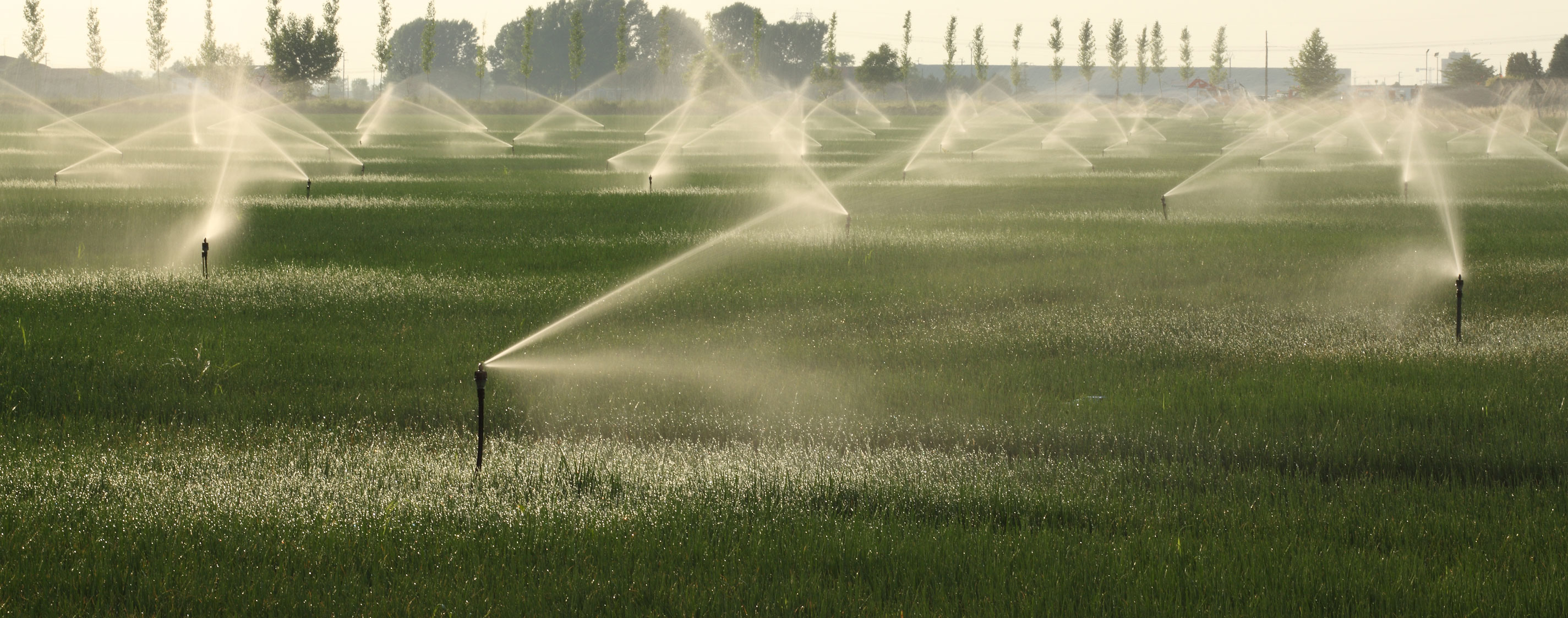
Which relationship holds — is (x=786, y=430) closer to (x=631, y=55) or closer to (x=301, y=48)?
(x=301, y=48)

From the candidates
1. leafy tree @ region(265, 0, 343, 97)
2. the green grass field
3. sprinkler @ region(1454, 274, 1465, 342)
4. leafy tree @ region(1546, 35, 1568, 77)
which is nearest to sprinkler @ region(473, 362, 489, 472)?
the green grass field

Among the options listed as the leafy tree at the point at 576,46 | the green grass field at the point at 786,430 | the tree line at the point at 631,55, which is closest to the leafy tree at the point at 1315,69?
the tree line at the point at 631,55

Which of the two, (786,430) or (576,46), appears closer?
(786,430)

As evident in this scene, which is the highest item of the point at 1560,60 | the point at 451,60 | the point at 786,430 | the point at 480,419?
the point at 451,60

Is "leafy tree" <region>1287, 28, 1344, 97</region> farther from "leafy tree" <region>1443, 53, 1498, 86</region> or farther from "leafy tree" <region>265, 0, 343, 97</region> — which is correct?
"leafy tree" <region>265, 0, 343, 97</region>

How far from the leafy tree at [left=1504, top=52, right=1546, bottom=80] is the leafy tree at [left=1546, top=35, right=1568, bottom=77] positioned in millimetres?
1326

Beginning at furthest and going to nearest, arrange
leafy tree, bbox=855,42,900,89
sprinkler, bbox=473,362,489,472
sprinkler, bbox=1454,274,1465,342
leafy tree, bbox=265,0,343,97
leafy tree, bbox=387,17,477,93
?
leafy tree, bbox=387,17,477,93 → leafy tree, bbox=855,42,900,89 → leafy tree, bbox=265,0,343,97 → sprinkler, bbox=1454,274,1465,342 → sprinkler, bbox=473,362,489,472

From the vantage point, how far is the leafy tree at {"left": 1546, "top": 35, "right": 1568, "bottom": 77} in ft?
284

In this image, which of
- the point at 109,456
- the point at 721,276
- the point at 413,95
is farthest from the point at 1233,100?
the point at 109,456

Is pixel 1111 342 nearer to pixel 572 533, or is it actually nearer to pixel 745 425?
pixel 745 425

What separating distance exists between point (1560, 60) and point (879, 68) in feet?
157

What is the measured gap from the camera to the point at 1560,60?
86938 millimetres

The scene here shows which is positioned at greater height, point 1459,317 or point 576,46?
point 576,46

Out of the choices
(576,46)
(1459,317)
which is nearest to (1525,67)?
(576,46)
